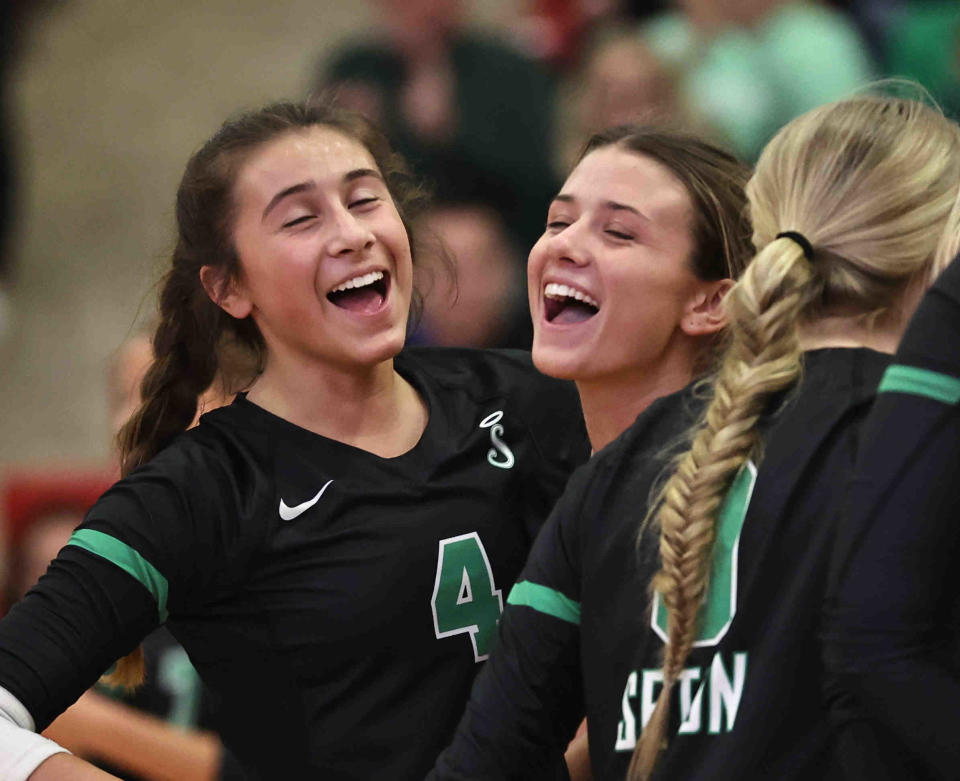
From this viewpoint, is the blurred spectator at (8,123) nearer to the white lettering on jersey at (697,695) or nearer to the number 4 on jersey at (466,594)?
the number 4 on jersey at (466,594)

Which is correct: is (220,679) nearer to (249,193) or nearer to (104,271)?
(249,193)

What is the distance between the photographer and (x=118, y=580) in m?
1.66

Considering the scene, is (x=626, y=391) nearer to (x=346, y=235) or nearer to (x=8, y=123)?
(x=346, y=235)

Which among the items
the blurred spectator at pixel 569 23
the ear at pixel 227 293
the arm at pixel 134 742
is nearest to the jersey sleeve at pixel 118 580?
the ear at pixel 227 293

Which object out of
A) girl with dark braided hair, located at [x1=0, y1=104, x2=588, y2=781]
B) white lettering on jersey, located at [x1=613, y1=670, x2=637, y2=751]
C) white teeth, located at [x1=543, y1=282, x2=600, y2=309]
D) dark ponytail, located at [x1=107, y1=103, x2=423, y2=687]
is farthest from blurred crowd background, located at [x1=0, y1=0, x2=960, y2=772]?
white lettering on jersey, located at [x1=613, y1=670, x2=637, y2=751]

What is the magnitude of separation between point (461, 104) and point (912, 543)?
421 cm

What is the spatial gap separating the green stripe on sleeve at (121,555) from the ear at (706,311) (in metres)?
0.79

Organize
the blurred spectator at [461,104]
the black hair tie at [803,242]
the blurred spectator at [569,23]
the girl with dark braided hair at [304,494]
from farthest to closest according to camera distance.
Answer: the blurred spectator at [569,23] < the blurred spectator at [461,104] < the girl with dark braided hair at [304,494] < the black hair tie at [803,242]

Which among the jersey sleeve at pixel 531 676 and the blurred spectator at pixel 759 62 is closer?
the jersey sleeve at pixel 531 676

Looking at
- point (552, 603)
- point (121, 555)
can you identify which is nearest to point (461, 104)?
point (121, 555)

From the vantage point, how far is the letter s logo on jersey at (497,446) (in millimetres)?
1993

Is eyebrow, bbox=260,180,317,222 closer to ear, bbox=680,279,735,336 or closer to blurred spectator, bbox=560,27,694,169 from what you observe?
ear, bbox=680,279,735,336

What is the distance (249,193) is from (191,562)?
0.56 metres

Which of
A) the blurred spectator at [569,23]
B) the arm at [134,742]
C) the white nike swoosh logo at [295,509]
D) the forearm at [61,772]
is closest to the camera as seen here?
the forearm at [61,772]
